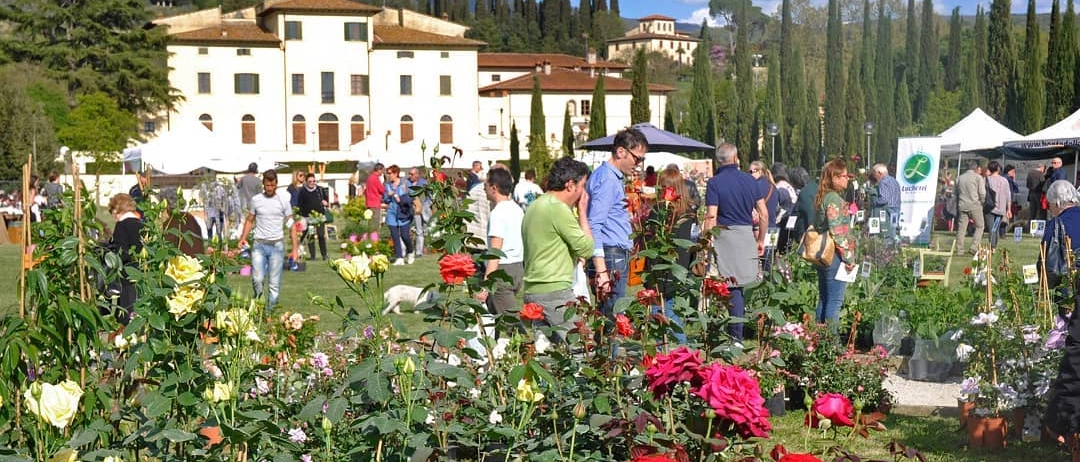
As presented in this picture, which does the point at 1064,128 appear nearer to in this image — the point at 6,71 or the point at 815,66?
the point at 6,71

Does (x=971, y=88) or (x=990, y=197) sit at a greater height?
(x=971, y=88)

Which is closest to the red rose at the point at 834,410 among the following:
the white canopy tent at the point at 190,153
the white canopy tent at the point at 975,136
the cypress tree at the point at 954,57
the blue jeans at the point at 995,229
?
the blue jeans at the point at 995,229

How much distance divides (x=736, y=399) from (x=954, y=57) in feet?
206

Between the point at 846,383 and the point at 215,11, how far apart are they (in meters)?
63.5

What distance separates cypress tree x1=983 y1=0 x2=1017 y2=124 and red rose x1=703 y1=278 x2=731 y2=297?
39.5 meters

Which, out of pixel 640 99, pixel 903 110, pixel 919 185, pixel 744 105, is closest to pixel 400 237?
pixel 919 185


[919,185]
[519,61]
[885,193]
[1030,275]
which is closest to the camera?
[1030,275]

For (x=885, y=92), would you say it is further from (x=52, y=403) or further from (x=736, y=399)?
(x=52, y=403)

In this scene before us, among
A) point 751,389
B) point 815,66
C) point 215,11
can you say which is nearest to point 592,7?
point 815,66

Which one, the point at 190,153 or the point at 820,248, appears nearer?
the point at 820,248

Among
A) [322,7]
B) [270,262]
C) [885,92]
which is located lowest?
[270,262]

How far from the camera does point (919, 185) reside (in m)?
17.1

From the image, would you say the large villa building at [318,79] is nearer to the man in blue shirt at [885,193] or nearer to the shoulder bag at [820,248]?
the man in blue shirt at [885,193]

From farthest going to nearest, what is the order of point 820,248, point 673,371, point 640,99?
point 640,99 < point 820,248 < point 673,371
